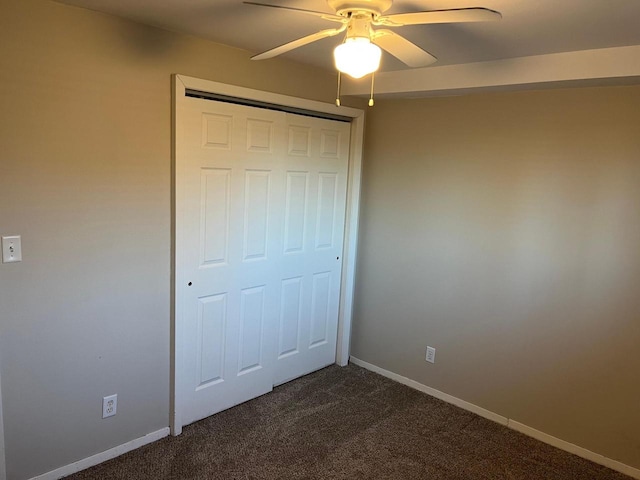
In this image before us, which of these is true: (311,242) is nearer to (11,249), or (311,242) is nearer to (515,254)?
(515,254)

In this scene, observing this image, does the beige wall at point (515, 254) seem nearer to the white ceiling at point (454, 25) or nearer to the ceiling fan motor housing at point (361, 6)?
the white ceiling at point (454, 25)

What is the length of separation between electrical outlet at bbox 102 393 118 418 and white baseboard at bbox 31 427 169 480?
0.66 feet

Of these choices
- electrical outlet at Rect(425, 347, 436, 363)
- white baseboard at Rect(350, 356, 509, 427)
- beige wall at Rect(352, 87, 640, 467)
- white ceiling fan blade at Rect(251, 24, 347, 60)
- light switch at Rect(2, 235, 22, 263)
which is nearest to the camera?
white ceiling fan blade at Rect(251, 24, 347, 60)

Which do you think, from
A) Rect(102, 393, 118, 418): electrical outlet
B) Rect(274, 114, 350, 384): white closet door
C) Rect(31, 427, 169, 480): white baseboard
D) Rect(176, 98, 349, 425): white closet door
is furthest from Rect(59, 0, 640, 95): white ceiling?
Rect(31, 427, 169, 480): white baseboard

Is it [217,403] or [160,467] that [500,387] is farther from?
[160,467]

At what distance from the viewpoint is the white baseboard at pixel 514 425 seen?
2.71m

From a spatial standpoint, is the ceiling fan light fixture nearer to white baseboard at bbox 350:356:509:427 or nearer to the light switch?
the light switch

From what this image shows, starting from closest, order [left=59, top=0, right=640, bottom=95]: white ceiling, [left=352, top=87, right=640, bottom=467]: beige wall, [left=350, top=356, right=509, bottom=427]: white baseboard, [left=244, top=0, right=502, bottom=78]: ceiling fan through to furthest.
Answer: [left=244, top=0, right=502, bottom=78]: ceiling fan → [left=59, top=0, right=640, bottom=95]: white ceiling → [left=352, top=87, right=640, bottom=467]: beige wall → [left=350, top=356, right=509, bottom=427]: white baseboard

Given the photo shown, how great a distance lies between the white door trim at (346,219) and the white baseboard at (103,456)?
11 cm

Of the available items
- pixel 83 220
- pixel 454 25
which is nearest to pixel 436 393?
pixel 454 25

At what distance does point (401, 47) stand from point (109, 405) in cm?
223

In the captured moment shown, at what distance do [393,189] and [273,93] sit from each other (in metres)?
1.14

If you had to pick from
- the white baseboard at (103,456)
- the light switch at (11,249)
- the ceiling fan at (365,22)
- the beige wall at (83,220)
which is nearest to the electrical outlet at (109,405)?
the beige wall at (83,220)

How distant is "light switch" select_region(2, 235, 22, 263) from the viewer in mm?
2080
